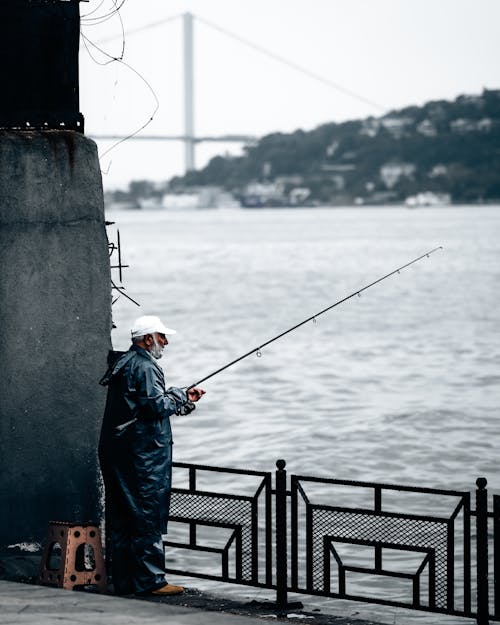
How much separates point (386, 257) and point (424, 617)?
290 ft

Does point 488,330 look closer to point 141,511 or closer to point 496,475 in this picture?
point 496,475

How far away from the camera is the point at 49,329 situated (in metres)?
6.63

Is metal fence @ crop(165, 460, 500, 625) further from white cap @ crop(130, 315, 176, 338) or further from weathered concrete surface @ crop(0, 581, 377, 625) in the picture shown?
white cap @ crop(130, 315, 176, 338)

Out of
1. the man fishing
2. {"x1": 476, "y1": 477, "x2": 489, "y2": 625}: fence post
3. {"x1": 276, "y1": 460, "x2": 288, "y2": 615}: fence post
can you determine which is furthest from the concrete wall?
{"x1": 476, "y1": 477, "x2": 489, "y2": 625}: fence post

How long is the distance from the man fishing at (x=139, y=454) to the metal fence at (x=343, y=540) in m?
0.30

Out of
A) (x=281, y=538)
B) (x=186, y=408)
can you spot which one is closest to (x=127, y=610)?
(x=281, y=538)

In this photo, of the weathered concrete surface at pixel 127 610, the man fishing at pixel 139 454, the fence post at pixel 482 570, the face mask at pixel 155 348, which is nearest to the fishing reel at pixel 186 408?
the man fishing at pixel 139 454

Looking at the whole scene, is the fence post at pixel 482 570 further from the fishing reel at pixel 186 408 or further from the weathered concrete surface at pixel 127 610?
the fishing reel at pixel 186 408

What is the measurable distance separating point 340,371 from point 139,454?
2643 centimetres

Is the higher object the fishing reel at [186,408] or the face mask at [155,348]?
the face mask at [155,348]

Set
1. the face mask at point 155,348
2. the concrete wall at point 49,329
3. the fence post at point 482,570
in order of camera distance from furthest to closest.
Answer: the concrete wall at point 49,329
the face mask at point 155,348
the fence post at point 482,570

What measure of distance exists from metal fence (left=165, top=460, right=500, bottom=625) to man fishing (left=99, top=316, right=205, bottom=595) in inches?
11.9

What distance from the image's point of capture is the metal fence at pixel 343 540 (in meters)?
6.13

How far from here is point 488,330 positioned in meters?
45.9
